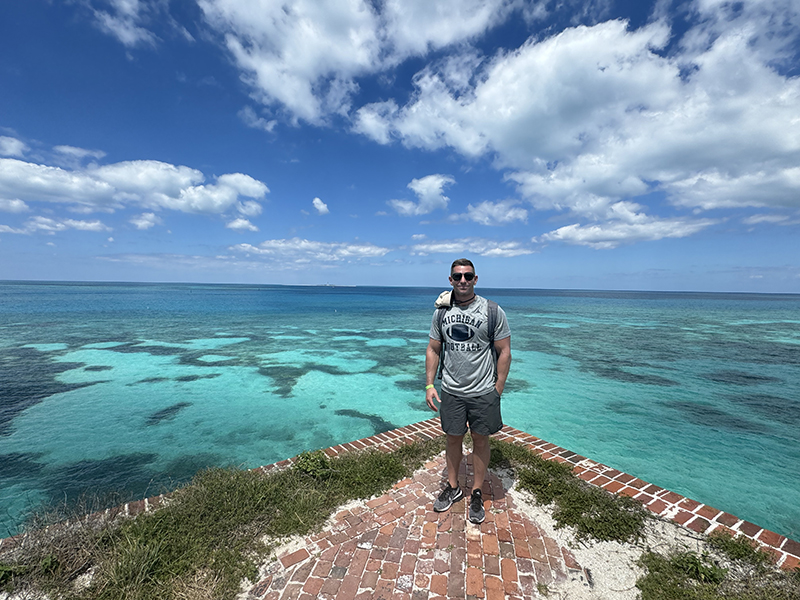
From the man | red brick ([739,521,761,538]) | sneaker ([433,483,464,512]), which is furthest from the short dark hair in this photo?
red brick ([739,521,761,538])

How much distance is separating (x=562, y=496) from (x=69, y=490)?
8.46 metres

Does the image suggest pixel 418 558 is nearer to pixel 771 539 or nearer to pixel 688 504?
pixel 688 504

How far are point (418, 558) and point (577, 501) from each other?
216 cm

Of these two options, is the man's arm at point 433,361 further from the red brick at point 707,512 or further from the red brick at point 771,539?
the red brick at point 771,539

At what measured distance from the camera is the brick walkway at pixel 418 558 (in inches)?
121

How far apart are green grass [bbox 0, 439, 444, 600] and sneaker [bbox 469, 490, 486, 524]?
45.4 inches

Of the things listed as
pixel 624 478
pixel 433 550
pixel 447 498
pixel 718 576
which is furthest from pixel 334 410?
pixel 718 576

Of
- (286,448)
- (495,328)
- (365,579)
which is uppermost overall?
(495,328)

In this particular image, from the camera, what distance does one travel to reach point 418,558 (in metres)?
3.41

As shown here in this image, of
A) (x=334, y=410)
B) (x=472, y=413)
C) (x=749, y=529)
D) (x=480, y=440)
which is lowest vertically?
(x=334, y=410)

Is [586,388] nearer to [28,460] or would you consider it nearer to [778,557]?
[778,557]

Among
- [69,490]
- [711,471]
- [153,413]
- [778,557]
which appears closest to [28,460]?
[69,490]

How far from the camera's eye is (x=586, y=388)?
12.7 meters

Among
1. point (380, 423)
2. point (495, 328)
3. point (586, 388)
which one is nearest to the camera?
point (495, 328)
